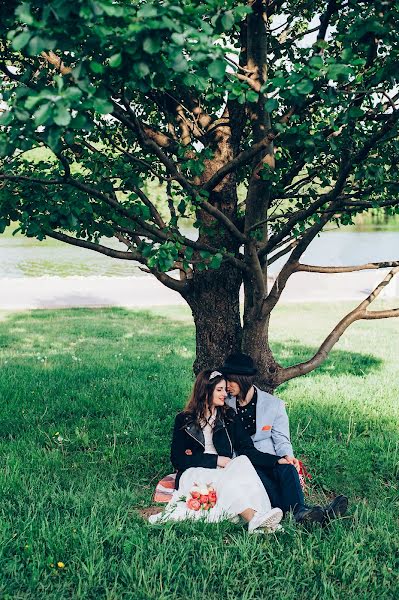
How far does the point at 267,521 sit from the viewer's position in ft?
13.6

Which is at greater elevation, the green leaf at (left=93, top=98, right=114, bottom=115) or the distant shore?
the green leaf at (left=93, top=98, right=114, bottom=115)

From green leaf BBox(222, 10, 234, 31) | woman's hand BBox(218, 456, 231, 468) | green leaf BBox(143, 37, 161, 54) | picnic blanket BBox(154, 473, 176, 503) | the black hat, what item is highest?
green leaf BBox(222, 10, 234, 31)

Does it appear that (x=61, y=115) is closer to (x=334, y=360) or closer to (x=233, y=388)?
(x=233, y=388)

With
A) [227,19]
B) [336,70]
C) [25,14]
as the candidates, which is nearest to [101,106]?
[25,14]

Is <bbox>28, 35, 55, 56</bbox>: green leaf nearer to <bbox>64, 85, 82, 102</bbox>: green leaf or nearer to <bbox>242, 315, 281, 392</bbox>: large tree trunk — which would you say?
<bbox>64, 85, 82, 102</bbox>: green leaf

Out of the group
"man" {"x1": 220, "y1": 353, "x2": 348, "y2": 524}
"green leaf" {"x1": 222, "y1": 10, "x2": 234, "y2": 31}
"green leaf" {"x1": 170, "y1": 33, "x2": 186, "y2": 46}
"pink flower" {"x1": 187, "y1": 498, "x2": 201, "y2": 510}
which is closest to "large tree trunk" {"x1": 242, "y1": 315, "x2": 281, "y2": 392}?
"man" {"x1": 220, "y1": 353, "x2": 348, "y2": 524}

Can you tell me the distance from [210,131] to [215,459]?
2.58m

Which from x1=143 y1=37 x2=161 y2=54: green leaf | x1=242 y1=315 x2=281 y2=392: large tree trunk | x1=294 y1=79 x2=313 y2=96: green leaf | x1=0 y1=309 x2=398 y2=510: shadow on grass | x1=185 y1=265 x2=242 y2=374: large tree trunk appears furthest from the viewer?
x1=185 y1=265 x2=242 y2=374: large tree trunk

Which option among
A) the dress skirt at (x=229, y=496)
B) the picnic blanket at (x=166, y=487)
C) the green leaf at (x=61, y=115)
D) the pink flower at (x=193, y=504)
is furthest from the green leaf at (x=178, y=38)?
the picnic blanket at (x=166, y=487)

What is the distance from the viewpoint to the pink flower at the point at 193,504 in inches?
173

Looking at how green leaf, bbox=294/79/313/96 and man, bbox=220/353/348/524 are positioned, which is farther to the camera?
man, bbox=220/353/348/524

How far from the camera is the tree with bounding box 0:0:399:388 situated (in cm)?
251

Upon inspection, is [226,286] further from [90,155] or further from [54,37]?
[54,37]

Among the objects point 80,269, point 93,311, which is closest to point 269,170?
point 93,311
